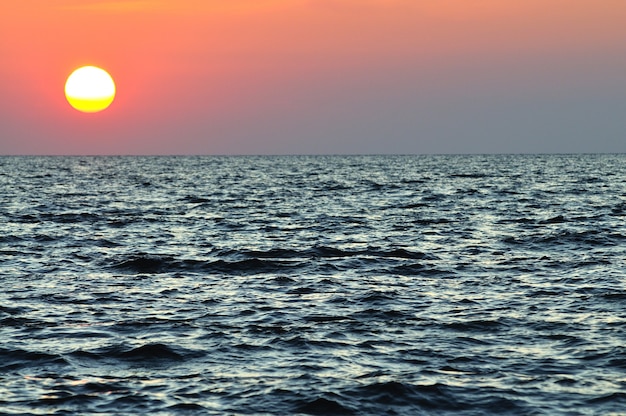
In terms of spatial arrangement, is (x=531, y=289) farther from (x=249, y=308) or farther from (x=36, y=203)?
(x=36, y=203)

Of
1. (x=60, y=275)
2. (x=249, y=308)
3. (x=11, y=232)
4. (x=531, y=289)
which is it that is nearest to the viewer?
(x=249, y=308)

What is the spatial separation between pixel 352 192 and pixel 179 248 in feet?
141

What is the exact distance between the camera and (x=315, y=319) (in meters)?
21.6

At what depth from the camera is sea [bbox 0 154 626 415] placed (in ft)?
51.0

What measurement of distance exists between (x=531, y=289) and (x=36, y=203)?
4492 cm

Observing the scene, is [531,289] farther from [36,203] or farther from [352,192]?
[352,192]

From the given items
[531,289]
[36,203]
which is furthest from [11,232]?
[531,289]

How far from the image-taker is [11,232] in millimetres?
41500

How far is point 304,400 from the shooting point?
15.2 m

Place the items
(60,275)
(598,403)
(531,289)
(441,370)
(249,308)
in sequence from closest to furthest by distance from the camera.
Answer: (598,403)
(441,370)
(249,308)
(531,289)
(60,275)

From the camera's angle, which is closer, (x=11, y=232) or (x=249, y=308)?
(x=249, y=308)

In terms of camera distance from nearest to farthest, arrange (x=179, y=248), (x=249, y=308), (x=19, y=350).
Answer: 1. (x=19, y=350)
2. (x=249, y=308)
3. (x=179, y=248)

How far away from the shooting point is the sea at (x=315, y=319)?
15.5 metres

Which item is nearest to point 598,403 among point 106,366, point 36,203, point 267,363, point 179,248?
point 267,363
